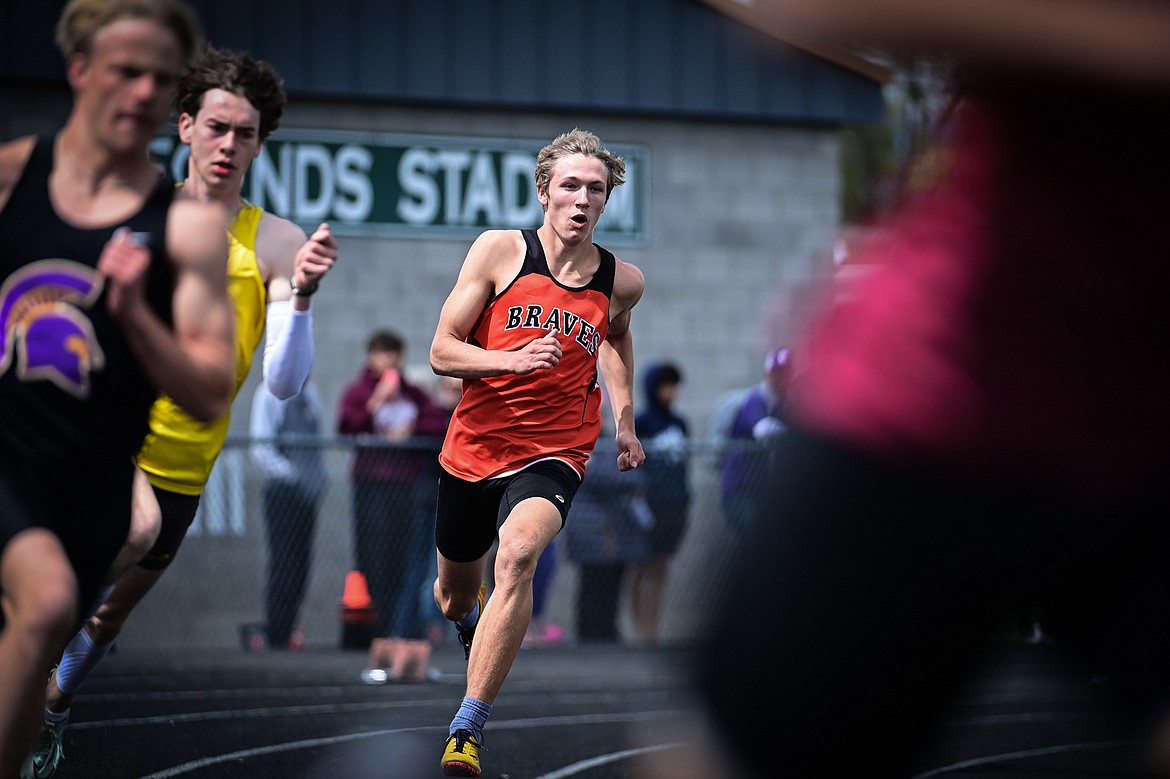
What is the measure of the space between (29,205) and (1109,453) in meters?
2.49

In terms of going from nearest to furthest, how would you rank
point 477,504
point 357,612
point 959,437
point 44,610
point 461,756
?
point 959,437 → point 44,610 → point 461,756 → point 477,504 → point 357,612

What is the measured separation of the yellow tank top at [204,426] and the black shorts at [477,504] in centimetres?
94

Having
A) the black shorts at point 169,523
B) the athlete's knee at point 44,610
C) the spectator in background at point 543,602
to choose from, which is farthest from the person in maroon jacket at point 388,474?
the athlete's knee at point 44,610

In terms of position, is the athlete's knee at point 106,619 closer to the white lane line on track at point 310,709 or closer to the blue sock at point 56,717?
the blue sock at point 56,717

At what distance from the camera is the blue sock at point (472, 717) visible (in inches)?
228

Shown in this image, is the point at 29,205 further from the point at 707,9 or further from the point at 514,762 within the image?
the point at 707,9

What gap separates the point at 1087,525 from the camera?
2.25 metres

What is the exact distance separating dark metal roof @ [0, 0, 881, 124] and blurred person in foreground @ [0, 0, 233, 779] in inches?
490

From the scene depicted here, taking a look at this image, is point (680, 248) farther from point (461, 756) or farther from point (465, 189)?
point (461, 756)

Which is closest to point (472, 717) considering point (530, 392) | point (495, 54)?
point (530, 392)

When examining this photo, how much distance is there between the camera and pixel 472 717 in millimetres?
5805

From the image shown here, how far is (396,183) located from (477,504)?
1041cm

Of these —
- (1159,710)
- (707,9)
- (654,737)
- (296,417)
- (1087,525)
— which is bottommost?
(654,737)

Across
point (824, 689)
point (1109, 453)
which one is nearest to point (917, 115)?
point (1109, 453)
